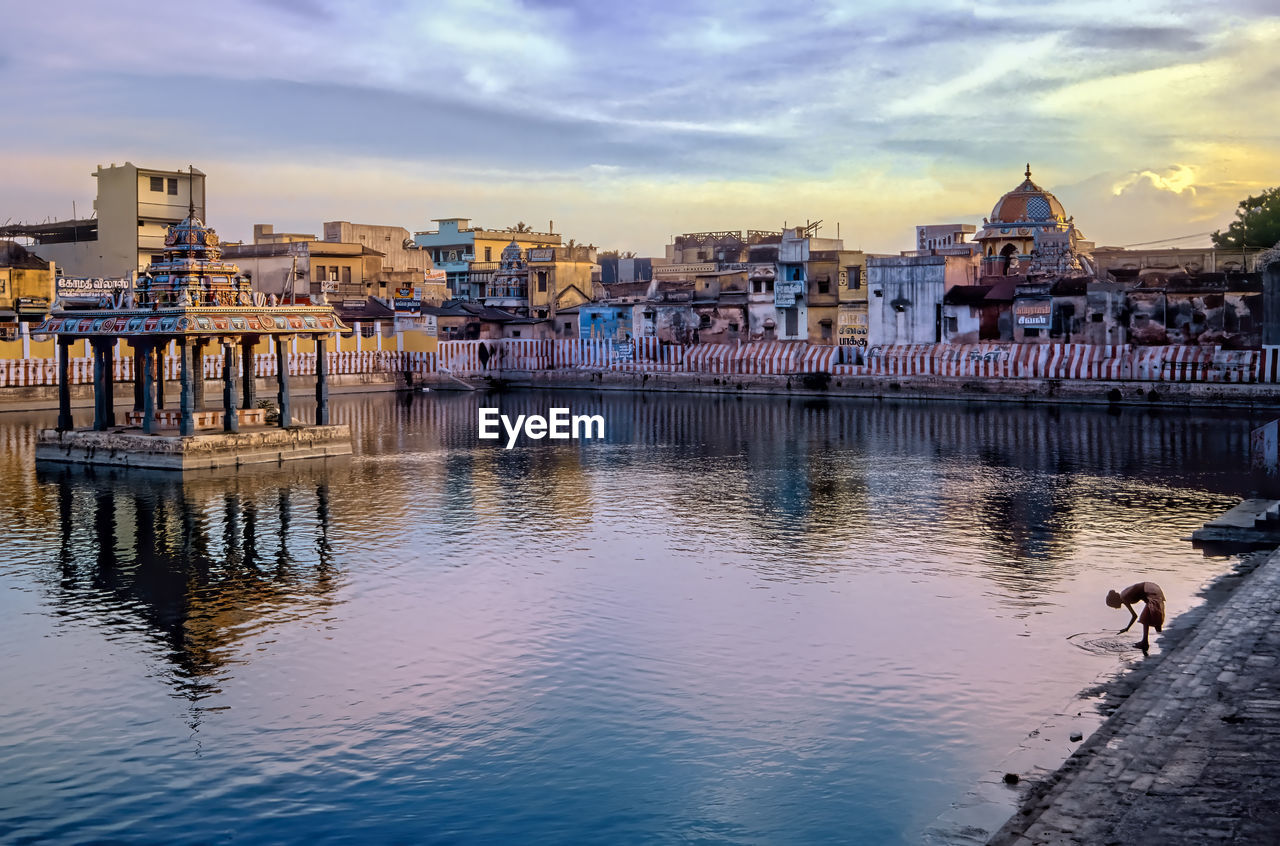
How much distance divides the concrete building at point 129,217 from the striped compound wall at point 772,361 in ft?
65.4

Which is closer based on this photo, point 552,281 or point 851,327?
point 851,327

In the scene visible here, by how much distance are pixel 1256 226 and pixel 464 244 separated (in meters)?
60.5

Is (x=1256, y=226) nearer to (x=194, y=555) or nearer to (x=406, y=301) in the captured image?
(x=406, y=301)

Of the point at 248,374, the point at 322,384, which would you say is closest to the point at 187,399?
the point at 322,384

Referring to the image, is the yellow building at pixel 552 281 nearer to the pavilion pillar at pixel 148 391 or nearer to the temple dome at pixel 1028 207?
the temple dome at pixel 1028 207

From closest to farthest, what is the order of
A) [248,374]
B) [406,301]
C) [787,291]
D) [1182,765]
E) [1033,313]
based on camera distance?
[1182,765]
[248,374]
[1033,313]
[787,291]
[406,301]

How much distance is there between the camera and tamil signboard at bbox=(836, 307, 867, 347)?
67000 millimetres

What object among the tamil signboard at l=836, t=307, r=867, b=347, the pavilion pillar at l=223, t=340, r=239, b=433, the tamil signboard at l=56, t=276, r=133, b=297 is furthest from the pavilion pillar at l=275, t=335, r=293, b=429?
the tamil signboard at l=836, t=307, r=867, b=347

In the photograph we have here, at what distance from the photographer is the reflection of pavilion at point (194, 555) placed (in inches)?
A: 666

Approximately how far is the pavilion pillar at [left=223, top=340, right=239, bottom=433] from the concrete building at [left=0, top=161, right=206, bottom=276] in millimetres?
47796

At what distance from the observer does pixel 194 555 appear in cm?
2123

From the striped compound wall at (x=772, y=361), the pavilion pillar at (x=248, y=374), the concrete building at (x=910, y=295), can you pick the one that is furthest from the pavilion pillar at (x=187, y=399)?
the concrete building at (x=910, y=295)

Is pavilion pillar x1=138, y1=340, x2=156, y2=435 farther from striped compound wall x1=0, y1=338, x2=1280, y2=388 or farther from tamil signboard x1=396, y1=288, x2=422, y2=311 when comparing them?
tamil signboard x1=396, y1=288, x2=422, y2=311

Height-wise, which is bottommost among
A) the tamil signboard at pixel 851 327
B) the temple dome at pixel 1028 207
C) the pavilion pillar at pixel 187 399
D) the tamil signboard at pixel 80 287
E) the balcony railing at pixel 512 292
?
the pavilion pillar at pixel 187 399
